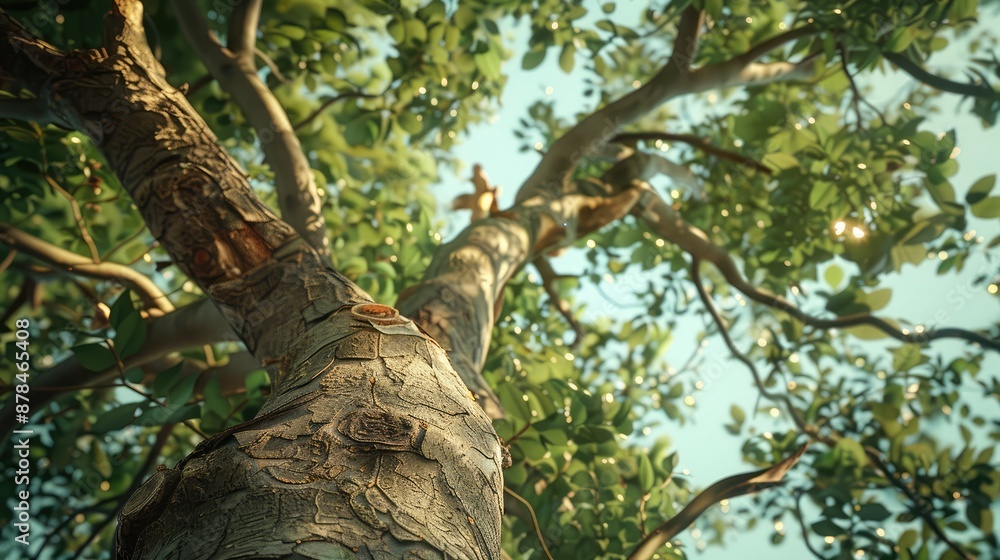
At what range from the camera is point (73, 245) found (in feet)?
11.1

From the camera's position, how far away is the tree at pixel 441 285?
3.41ft

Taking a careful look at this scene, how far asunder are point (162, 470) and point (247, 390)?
1404mm

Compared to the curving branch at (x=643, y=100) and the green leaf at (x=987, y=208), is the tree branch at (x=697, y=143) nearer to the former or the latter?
the curving branch at (x=643, y=100)

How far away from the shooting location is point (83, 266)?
2.47 meters

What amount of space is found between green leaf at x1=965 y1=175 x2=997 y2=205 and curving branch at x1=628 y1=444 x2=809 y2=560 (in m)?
1.52

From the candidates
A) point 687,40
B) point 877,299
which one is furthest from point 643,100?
point 877,299

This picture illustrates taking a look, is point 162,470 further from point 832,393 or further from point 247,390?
point 832,393

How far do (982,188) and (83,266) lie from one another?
11.2ft

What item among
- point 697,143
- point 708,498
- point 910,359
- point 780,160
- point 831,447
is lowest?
point 708,498

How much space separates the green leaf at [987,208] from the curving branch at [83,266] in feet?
10.3

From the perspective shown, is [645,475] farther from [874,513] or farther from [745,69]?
[745,69]

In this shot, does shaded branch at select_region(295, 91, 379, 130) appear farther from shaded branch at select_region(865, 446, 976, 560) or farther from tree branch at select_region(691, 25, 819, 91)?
shaded branch at select_region(865, 446, 976, 560)

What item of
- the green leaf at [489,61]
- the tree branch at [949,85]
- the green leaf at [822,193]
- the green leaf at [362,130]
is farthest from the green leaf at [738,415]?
the green leaf at [362,130]

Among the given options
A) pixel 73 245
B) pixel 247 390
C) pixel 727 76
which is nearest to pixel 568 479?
pixel 247 390
